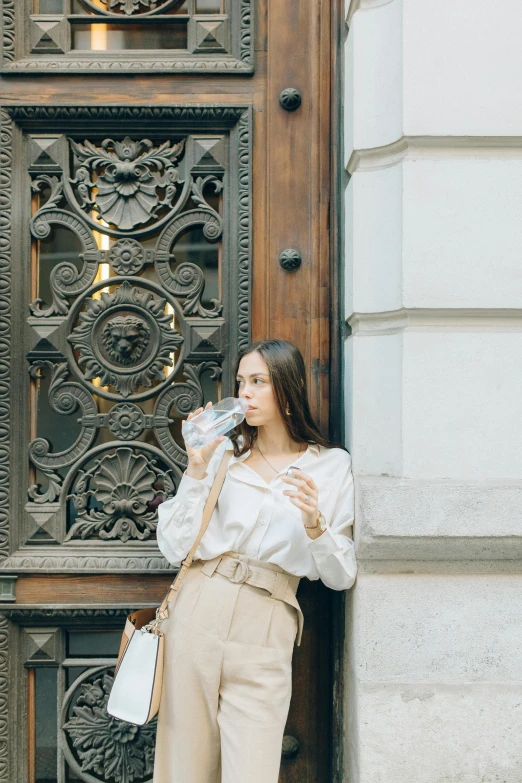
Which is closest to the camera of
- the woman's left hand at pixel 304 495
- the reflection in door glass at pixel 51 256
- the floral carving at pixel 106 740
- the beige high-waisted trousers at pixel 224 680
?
the woman's left hand at pixel 304 495

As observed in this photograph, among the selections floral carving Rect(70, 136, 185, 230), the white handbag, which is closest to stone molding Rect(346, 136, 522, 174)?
floral carving Rect(70, 136, 185, 230)

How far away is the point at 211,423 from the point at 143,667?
0.85m

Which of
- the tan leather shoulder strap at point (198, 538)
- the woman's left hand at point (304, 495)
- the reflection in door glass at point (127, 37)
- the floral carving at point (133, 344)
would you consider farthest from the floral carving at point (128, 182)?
the woman's left hand at point (304, 495)

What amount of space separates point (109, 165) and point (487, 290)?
163 cm

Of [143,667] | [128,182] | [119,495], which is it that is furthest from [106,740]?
[128,182]

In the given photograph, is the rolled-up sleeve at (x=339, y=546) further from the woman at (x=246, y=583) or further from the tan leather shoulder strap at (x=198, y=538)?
the tan leather shoulder strap at (x=198, y=538)

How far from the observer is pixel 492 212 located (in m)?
2.41

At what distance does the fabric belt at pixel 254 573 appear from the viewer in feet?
7.87

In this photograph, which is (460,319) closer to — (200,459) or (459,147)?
(459,147)

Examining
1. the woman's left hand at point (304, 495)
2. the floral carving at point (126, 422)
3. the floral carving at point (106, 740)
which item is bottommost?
the floral carving at point (106, 740)

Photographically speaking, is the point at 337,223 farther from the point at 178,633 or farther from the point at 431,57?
the point at 178,633

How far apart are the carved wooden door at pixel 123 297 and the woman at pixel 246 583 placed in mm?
419

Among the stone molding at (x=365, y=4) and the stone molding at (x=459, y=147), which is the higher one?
the stone molding at (x=365, y=4)

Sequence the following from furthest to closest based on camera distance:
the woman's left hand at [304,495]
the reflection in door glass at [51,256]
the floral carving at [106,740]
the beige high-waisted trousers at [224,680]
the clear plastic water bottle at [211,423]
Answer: the reflection in door glass at [51,256] < the floral carving at [106,740] < the clear plastic water bottle at [211,423] < the beige high-waisted trousers at [224,680] < the woman's left hand at [304,495]
